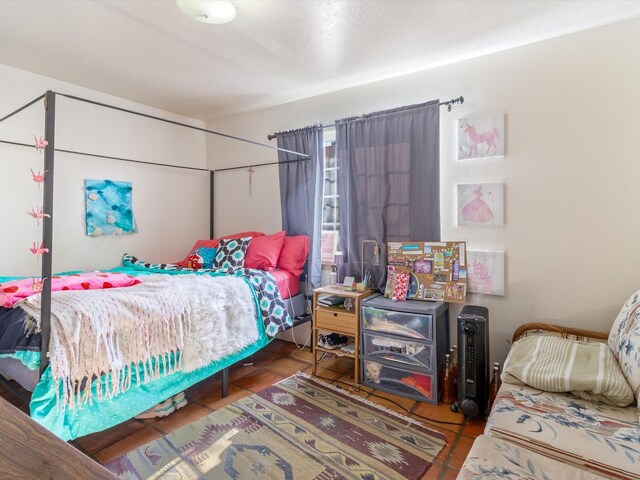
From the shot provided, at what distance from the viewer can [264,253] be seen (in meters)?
3.09

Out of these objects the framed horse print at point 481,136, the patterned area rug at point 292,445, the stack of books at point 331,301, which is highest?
the framed horse print at point 481,136

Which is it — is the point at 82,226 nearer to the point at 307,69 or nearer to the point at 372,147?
the point at 307,69

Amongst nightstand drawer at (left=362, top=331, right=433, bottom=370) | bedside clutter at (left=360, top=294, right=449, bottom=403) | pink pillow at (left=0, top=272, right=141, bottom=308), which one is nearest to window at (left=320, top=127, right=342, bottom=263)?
bedside clutter at (left=360, top=294, right=449, bottom=403)

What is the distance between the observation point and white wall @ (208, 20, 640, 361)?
82.4 inches

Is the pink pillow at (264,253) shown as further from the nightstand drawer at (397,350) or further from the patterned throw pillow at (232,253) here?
the nightstand drawer at (397,350)

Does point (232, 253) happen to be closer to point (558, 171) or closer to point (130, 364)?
point (130, 364)

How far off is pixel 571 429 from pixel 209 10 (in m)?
2.58

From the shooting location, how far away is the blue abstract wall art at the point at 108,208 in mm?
3186

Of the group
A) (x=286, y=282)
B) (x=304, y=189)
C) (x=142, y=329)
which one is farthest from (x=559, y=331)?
(x=142, y=329)

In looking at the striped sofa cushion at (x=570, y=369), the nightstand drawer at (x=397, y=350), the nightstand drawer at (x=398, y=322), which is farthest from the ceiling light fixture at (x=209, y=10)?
the striped sofa cushion at (x=570, y=369)

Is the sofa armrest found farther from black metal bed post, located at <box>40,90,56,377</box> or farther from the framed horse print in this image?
black metal bed post, located at <box>40,90,56,377</box>

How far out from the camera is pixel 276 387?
257 centimetres

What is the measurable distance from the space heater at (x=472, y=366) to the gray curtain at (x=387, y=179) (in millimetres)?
747

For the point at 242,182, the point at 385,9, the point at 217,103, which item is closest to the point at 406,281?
Result: the point at 385,9
